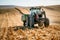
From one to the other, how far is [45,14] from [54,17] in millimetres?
220

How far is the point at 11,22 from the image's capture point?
97.3 inches

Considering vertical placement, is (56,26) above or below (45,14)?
below

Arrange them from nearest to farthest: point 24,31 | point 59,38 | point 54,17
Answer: point 59,38
point 24,31
point 54,17

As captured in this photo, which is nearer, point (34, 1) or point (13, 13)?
point (34, 1)

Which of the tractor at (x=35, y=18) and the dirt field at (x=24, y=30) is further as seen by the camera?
the tractor at (x=35, y=18)

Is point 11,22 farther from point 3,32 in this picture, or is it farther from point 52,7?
point 52,7

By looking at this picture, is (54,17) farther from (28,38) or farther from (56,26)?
(28,38)

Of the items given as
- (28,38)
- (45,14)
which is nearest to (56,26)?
(45,14)

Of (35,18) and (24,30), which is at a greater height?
(35,18)

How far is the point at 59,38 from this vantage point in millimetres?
1909

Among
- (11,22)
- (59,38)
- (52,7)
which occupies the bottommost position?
(59,38)

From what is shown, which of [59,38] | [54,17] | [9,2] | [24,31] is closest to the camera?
[59,38]

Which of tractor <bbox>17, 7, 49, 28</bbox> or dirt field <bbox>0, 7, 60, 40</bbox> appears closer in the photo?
dirt field <bbox>0, 7, 60, 40</bbox>

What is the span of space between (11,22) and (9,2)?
12.4 inches
